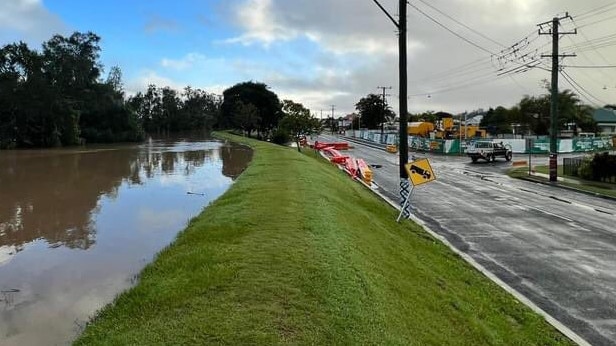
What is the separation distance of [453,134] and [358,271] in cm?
8750

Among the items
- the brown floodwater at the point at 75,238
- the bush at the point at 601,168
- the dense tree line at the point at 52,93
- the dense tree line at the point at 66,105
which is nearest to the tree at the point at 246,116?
the dense tree line at the point at 66,105

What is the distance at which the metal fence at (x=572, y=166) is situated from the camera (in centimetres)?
4150

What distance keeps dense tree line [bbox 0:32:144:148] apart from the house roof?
10816 cm

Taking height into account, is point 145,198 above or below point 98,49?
below

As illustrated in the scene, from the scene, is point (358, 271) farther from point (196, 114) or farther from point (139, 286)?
point (196, 114)

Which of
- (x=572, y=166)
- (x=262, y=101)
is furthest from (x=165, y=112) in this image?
(x=572, y=166)

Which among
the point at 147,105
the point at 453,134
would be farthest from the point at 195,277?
the point at 147,105

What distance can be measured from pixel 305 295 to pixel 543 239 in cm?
1143

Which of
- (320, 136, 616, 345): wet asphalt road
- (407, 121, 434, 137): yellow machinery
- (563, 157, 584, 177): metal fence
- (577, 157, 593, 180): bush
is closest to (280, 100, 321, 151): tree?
(563, 157, 584, 177): metal fence

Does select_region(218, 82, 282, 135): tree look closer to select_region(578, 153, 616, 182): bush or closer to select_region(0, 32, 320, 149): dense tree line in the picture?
select_region(0, 32, 320, 149): dense tree line

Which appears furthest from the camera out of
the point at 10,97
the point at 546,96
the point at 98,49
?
the point at 546,96

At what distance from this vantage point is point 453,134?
92938 millimetres

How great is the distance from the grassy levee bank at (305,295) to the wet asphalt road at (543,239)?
0.96m

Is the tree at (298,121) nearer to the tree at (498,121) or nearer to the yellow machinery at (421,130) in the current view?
the yellow machinery at (421,130)
